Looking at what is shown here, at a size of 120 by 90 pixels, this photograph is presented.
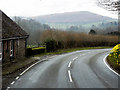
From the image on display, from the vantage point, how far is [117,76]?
12359 millimetres

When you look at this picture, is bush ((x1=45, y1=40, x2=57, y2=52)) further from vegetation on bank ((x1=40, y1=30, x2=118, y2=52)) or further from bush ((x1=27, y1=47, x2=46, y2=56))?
bush ((x1=27, y1=47, x2=46, y2=56))

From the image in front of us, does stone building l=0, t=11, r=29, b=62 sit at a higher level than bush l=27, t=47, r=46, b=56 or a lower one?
higher

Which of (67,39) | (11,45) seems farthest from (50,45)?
(11,45)

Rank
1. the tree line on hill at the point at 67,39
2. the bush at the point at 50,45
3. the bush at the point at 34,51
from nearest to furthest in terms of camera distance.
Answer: the bush at the point at 34,51
the bush at the point at 50,45
the tree line on hill at the point at 67,39

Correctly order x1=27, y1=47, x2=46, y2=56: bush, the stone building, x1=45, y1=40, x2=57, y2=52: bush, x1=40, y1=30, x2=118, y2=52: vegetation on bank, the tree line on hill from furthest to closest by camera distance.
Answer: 1. the tree line on hill
2. x1=40, y1=30, x2=118, y2=52: vegetation on bank
3. x1=45, y1=40, x2=57, y2=52: bush
4. x1=27, y1=47, x2=46, y2=56: bush
5. the stone building

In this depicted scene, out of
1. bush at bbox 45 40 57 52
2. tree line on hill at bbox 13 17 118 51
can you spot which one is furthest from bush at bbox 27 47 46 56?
tree line on hill at bbox 13 17 118 51

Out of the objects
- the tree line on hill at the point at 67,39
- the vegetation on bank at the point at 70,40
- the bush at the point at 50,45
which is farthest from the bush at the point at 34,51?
the tree line on hill at the point at 67,39

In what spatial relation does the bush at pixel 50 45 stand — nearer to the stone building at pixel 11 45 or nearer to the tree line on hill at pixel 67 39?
the tree line on hill at pixel 67 39

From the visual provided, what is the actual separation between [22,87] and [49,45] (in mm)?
20176

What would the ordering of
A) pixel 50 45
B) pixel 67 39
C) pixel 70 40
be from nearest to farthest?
pixel 50 45, pixel 67 39, pixel 70 40

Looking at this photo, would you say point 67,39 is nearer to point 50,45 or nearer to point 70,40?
point 70,40

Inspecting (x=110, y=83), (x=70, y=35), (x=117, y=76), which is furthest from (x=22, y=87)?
(x=70, y=35)

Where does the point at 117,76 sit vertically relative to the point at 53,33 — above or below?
below

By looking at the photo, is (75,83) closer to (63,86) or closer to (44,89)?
(63,86)
